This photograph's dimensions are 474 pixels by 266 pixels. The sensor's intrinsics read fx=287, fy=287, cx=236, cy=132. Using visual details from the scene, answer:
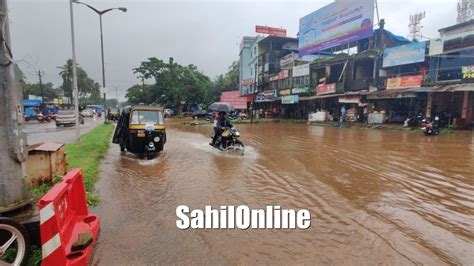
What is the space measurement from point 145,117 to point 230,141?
356 cm

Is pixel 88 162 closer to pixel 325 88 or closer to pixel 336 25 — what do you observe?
pixel 325 88

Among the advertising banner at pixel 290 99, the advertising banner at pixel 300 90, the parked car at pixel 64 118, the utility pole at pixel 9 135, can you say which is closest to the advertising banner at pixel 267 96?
the advertising banner at pixel 290 99

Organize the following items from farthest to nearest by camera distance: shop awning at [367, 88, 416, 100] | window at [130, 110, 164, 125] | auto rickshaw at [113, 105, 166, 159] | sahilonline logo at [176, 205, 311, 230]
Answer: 1. shop awning at [367, 88, 416, 100]
2. window at [130, 110, 164, 125]
3. auto rickshaw at [113, 105, 166, 159]
4. sahilonline logo at [176, 205, 311, 230]

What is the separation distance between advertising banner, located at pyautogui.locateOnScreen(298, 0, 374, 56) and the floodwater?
68.9 feet

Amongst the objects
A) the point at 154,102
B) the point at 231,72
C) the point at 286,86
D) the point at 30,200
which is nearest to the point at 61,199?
the point at 30,200

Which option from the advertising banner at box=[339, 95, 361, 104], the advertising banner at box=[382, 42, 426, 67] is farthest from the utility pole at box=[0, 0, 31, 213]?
the advertising banner at box=[339, 95, 361, 104]

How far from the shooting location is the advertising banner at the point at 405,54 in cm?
2214

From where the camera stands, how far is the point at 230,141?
12086mm

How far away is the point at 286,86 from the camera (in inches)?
1555

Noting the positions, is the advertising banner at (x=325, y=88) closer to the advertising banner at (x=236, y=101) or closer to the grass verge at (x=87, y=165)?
the advertising banner at (x=236, y=101)

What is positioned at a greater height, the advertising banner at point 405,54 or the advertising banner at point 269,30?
the advertising banner at point 269,30

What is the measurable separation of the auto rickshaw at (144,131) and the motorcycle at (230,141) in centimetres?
257

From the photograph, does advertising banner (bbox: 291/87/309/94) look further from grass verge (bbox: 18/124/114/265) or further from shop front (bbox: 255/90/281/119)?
grass verge (bbox: 18/124/114/265)

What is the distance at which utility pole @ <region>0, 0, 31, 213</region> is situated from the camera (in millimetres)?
3570
